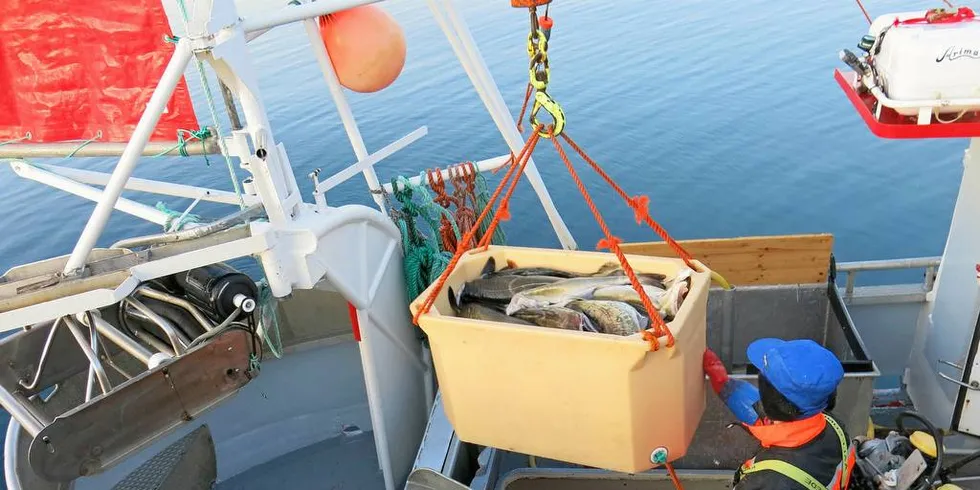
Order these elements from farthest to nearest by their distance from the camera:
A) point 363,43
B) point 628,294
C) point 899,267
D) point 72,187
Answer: point 899,267
point 72,187
point 363,43
point 628,294

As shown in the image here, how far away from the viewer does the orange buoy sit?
425 cm

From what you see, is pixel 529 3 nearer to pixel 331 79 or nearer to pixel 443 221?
pixel 331 79

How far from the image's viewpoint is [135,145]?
3305 mm

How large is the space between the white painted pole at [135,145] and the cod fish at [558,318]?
6.68 feet

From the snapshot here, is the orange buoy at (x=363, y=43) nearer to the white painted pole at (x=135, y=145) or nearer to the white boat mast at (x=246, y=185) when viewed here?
the white boat mast at (x=246, y=185)

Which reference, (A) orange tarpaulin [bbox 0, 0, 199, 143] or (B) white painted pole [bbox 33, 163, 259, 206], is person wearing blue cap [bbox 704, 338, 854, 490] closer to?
(A) orange tarpaulin [bbox 0, 0, 199, 143]

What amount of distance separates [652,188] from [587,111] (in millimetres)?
3022

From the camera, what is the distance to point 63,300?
10.6ft

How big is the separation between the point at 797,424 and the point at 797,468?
171 mm

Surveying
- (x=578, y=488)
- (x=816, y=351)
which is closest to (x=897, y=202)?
(x=578, y=488)

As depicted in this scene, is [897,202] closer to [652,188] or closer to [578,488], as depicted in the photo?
[652,188]

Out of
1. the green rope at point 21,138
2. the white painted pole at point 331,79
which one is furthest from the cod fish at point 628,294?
the green rope at point 21,138

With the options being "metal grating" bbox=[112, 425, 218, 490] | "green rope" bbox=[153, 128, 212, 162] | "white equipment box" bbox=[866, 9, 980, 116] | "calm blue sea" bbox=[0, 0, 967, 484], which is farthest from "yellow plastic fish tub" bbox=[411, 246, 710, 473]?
"calm blue sea" bbox=[0, 0, 967, 484]

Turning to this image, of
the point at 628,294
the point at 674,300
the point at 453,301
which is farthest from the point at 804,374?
the point at 453,301
